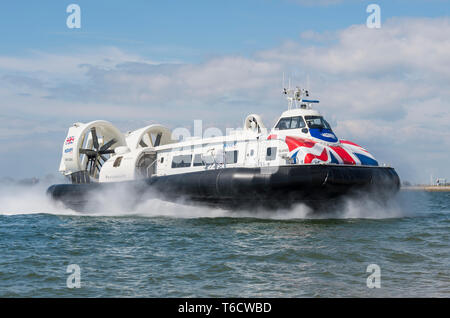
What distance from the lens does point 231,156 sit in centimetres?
1275

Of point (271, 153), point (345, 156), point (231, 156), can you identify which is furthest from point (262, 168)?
point (345, 156)

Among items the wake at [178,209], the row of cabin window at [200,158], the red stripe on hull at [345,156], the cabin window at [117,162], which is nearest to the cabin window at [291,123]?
the row of cabin window at [200,158]

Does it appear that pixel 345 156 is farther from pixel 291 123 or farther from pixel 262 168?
pixel 262 168

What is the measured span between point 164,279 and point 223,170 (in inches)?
242

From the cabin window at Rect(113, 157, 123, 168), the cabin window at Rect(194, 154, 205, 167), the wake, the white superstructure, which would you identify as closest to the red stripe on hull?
the white superstructure

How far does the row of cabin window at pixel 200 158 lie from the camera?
1177 cm

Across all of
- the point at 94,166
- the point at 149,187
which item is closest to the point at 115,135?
the point at 94,166

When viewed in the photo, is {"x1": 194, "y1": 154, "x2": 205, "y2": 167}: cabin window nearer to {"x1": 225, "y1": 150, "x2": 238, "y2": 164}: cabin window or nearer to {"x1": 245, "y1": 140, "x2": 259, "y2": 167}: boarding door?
{"x1": 225, "y1": 150, "x2": 238, "y2": 164}: cabin window

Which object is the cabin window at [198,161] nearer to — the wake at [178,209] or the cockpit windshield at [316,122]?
the wake at [178,209]

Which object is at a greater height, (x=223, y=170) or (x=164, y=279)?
(x=223, y=170)
